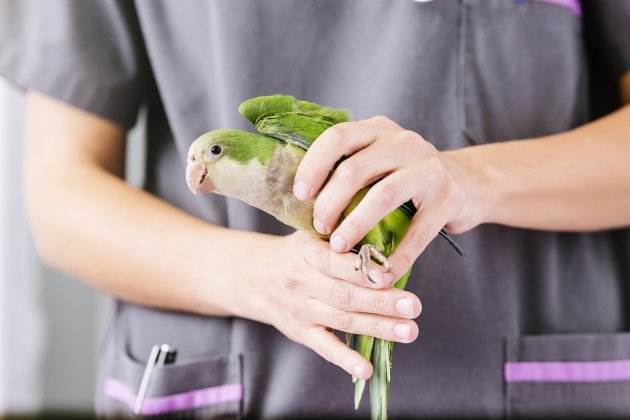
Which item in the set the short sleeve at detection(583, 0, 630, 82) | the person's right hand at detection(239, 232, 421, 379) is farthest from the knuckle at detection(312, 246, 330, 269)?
the short sleeve at detection(583, 0, 630, 82)

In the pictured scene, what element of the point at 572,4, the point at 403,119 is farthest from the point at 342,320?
the point at 572,4

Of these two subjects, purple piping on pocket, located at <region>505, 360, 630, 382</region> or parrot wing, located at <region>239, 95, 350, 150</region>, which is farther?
purple piping on pocket, located at <region>505, 360, 630, 382</region>

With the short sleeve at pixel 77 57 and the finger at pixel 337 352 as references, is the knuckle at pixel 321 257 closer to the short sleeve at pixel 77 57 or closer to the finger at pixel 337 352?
the finger at pixel 337 352

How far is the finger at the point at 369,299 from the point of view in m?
0.24

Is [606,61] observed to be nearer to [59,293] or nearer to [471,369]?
[471,369]

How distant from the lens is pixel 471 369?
37 cm

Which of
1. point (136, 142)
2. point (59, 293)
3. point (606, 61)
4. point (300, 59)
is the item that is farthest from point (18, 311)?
point (606, 61)

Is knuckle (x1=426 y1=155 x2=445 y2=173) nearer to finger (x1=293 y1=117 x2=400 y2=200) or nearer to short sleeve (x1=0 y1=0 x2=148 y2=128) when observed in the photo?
finger (x1=293 y1=117 x2=400 y2=200)

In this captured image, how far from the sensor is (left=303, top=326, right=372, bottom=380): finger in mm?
255

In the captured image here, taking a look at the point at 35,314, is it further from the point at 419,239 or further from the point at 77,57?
the point at 419,239

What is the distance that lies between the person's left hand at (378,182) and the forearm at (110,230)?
131 mm

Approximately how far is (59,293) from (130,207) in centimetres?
10

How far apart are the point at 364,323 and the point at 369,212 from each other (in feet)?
0.18

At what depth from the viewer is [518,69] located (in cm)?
35
